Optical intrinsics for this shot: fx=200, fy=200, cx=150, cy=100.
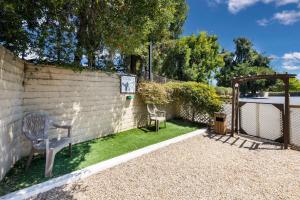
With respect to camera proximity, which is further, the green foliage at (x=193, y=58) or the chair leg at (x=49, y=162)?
the green foliage at (x=193, y=58)

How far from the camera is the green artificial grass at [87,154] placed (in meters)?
3.41

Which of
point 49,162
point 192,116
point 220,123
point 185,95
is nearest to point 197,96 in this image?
point 185,95

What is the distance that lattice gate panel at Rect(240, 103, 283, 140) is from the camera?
642 cm

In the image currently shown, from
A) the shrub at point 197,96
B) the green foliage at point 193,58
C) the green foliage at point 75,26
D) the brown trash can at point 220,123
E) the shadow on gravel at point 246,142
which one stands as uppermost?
the green foliage at point 193,58

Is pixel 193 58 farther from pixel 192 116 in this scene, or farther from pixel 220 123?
pixel 220 123

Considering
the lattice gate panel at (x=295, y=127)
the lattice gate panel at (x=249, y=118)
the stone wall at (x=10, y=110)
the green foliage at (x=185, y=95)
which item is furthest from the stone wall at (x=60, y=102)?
the lattice gate panel at (x=295, y=127)

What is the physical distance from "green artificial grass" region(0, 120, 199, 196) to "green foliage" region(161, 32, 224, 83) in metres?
13.6

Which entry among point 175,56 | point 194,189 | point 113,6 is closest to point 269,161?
point 194,189

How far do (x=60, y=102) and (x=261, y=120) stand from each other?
641cm

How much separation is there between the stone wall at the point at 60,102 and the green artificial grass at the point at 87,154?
22 centimetres

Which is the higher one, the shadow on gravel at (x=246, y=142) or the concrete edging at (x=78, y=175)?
the shadow on gravel at (x=246, y=142)

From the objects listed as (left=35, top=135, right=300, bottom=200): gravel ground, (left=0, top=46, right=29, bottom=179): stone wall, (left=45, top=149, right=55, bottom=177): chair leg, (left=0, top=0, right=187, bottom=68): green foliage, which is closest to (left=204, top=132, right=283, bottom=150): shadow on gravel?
(left=35, top=135, right=300, bottom=200): gravel ground

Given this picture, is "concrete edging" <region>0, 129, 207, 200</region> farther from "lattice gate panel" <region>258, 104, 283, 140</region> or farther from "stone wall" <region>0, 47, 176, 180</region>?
"lattice gate panel" <region>258, 104, 283, 140</region>

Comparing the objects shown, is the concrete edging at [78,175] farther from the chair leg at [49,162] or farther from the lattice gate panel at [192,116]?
the lattice gate panel at [192,116]
